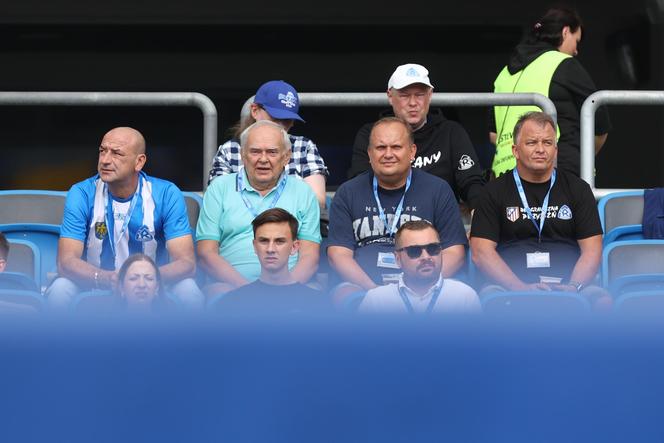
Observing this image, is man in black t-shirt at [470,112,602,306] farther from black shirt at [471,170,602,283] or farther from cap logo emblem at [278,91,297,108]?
cap logo emblem at [278,91,297,108]

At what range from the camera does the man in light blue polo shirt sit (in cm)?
484

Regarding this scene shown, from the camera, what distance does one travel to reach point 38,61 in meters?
9.06

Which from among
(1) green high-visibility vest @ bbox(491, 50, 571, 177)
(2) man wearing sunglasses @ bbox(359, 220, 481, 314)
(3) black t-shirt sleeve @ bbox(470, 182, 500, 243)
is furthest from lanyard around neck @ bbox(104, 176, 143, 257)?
(1) green high-visibility vest @ bbox(491, 50, 571, 177)

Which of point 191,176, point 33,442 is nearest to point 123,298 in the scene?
point 33,442

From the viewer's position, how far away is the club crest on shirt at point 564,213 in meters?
4.79

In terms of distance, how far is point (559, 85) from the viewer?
5504 millimetres

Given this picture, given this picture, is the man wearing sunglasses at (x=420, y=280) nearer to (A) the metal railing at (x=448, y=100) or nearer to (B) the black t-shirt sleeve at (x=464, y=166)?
(B) the black t-shirt sleeve at (x=464, y=166)

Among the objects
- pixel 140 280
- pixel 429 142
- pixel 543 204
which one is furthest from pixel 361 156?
pixel 140 280

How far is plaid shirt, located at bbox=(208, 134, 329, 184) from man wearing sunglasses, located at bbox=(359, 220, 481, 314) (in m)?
1.08

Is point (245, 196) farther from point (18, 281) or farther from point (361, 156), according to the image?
point (18, 281)

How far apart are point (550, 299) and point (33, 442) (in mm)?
1734

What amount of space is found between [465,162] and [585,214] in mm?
668

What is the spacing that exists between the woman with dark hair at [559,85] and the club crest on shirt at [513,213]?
62 centimetres

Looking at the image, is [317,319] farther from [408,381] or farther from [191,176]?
[191,176]
